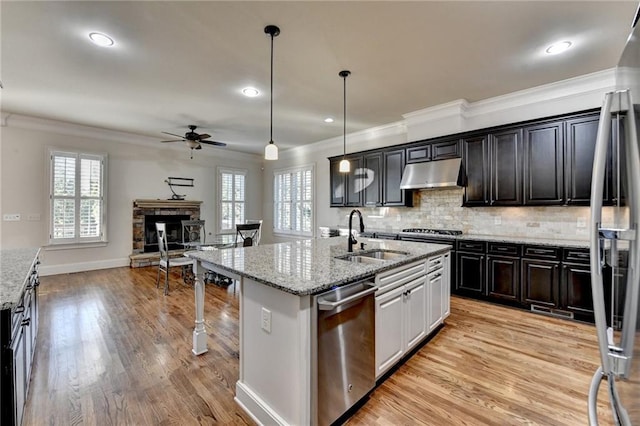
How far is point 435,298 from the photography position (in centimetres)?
290

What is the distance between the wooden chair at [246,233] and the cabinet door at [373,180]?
225 cm

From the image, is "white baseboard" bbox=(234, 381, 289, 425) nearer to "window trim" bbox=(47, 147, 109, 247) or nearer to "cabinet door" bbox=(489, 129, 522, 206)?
"cabinet door" bbox=(489, 129, 522, 206)

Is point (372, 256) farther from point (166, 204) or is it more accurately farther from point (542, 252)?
point (166, 204)

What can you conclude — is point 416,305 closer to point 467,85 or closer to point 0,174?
point 467,85

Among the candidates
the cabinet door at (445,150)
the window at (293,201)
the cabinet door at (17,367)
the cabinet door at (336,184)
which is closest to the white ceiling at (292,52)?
the cabinet door at (445,150)

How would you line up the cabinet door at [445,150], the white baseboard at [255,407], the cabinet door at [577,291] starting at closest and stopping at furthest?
the white baseboard at [255,407], the cabinet door at [577,291], the cabinet door at [445,150]

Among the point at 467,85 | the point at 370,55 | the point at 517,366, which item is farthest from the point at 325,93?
the point at 517,366

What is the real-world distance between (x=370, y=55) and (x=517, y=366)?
329 centimetres

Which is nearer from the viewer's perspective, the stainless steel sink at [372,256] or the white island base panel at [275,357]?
the white island base panel at [275,357]

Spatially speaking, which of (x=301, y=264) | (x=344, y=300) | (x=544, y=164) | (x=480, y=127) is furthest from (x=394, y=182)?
(x=344, y=300)

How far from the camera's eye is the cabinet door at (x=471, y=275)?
13.1 feet

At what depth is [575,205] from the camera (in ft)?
11.4

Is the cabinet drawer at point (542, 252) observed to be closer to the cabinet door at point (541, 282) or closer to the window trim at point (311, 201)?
the cabinet door at point (541, 282)

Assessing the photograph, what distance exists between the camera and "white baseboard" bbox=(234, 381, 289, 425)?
1.68 metres
